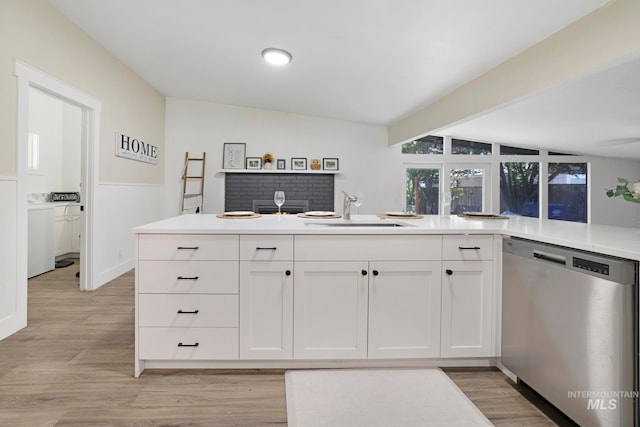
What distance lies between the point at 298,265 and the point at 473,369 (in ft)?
3.82

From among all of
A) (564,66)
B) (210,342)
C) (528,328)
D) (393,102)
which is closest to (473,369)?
(528,328)

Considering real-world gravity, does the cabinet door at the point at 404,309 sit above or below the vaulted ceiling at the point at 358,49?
below

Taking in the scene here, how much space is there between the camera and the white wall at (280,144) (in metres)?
5.99

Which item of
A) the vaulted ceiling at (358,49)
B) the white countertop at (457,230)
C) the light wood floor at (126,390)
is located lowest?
the light wood floor at (126,390)

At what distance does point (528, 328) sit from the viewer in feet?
5.90

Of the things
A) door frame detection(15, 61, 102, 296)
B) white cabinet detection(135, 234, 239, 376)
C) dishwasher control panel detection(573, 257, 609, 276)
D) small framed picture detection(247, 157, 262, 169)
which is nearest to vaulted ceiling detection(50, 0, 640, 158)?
door frame detection(15, 61, 102, 296)

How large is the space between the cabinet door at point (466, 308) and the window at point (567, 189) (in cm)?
A: 581

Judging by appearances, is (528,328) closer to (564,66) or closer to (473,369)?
(473,369)

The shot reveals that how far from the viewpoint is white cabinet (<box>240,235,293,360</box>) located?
198 centimetres

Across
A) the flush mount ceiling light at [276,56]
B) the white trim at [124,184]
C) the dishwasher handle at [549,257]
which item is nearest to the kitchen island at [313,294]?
the dishwasher handle at [549,257]

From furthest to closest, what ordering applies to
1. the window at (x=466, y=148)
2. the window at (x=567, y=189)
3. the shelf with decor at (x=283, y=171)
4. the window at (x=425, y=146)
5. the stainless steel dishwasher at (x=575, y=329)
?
the window at (x=567, y=189) < the window at (x=466, y=148) < the window at (x=425, y=146) < the shelf with decor at (x=283, y=171) < the stainless steel dishwasher at (x=575, y=329)

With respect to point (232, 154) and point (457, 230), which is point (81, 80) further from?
point (457, 230)

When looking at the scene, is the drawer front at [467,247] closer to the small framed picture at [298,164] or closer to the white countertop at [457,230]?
the white countertop at [457,230]

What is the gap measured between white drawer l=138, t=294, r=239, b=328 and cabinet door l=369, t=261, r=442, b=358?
77 cm
